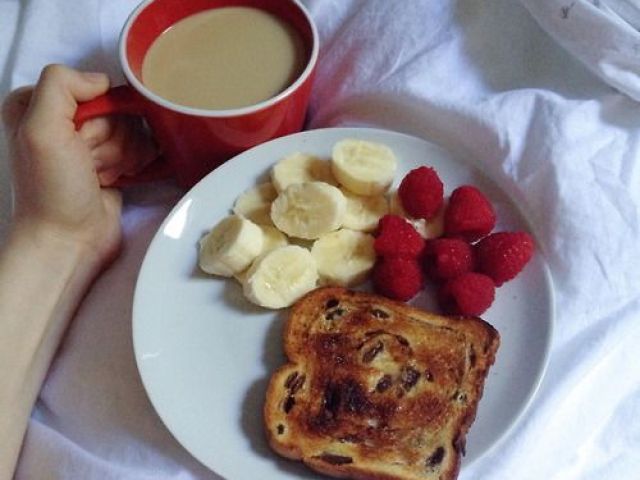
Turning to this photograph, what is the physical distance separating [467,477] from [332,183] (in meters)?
0.36

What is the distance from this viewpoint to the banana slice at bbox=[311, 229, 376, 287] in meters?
0.81

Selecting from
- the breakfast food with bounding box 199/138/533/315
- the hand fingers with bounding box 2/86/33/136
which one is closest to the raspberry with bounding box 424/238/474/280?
the breakfast food with bounding box 199/138/533/315

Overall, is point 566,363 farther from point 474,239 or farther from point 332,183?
point 332,183

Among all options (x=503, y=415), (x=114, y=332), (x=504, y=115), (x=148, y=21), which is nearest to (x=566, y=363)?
(x=503, y=415)

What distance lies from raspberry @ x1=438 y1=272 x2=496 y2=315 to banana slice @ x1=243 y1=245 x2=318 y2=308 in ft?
0.50

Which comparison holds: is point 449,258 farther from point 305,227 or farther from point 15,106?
point 15,106

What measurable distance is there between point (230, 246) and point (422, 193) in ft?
0.71

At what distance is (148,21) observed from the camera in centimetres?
90

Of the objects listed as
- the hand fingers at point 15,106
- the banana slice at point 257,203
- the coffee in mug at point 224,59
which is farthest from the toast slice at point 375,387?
the hand fingers at point 15,106

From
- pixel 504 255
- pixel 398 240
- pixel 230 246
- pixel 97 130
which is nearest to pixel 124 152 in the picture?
pixel 97 130

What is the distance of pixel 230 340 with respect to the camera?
79cm

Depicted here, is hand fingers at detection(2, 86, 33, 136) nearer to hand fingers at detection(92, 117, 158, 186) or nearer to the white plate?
hand fingers at detection(92, 117, 158, 186)

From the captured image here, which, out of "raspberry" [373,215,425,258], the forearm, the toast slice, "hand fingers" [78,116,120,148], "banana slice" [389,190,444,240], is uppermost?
"raspberry" [373,215,425,258]

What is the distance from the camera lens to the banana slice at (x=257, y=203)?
2.83 ft
